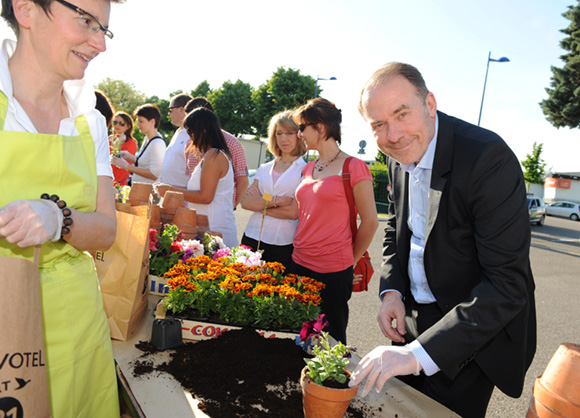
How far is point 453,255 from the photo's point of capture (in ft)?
5.04

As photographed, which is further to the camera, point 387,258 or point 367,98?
point 387,258

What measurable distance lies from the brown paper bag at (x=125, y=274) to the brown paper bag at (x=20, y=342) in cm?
76

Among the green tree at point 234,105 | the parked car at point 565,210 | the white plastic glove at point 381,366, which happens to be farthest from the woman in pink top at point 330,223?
the green tree at point 234,105

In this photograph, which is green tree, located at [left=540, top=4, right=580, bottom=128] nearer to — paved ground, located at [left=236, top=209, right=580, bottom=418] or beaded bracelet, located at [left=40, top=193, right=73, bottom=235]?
paved ground, located at [left=236, top=209, right=580, bottom=418]

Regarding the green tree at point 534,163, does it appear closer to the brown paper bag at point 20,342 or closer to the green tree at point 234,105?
the green tree at point 234,105

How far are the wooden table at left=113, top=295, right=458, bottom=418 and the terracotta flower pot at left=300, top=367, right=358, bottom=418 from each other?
0.26 meters

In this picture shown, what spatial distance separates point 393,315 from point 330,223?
3.99ft

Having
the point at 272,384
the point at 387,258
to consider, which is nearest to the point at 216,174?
the point at 387,258

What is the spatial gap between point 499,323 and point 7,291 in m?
1.35

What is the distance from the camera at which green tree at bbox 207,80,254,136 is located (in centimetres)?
4047

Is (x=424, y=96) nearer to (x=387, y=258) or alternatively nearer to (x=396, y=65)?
(x=396, y=65)

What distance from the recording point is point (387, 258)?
204 centimetres

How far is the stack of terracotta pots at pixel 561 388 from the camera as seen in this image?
2.83 feet

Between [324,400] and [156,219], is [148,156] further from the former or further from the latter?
[324,400]
